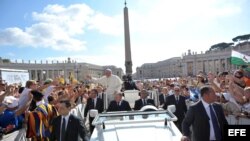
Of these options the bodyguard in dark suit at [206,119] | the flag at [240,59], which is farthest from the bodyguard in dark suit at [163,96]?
the bodyguard in dark suit at [206,119]

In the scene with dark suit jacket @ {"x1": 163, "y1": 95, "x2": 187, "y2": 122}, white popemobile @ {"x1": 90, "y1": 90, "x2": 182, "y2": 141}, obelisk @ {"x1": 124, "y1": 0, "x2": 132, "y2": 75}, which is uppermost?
obelisk @ {"x1": 124, "y1": 0, "x2": 132, "y2": 75}

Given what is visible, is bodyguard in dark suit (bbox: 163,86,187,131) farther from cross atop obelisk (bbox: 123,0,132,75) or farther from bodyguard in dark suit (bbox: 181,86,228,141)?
cross atop obelisk (bbox: 123,0,132,75)

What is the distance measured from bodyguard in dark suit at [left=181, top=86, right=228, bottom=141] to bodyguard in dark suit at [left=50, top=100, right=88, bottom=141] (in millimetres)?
1812

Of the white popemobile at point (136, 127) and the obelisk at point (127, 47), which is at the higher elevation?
the obelisk at point (127, 47)

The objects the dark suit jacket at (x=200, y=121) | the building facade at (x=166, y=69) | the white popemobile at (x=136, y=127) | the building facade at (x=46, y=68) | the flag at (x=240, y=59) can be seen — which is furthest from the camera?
the building facade at (x=166, y=69)

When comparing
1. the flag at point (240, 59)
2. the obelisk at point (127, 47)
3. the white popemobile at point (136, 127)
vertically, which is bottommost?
the white popemobile at point (136, 127)

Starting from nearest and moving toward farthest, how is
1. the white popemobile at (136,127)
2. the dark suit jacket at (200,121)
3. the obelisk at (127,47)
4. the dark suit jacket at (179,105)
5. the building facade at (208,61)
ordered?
1. the white popemobile at (136,127)
2. the dark suit jacket at (200,121)
3. the dark suit jacket at (179,105)
4. the obelisk at (127,47)
5. the building facade at (208,61)

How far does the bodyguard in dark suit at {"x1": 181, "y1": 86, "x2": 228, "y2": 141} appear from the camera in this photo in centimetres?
558

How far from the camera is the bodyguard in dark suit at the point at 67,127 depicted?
5.72m

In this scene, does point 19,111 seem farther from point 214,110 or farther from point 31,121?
point 214,110

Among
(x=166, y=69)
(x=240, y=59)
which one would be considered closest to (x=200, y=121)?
(x=240, y=59)

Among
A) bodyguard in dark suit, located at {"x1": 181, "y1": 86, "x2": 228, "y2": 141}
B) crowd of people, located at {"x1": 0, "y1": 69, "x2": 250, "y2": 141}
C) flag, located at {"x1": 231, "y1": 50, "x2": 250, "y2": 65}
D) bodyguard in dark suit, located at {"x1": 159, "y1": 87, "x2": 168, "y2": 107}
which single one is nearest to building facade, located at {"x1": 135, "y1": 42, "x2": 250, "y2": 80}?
flag, located at {"x1": 231, "y1": 50, "x2": 250, "y2": 65}

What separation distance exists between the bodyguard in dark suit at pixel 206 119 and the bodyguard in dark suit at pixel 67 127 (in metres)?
1.81

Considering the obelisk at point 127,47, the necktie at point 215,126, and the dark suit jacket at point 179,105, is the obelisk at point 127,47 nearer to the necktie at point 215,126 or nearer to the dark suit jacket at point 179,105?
the dark suit jacket at point 179,105
